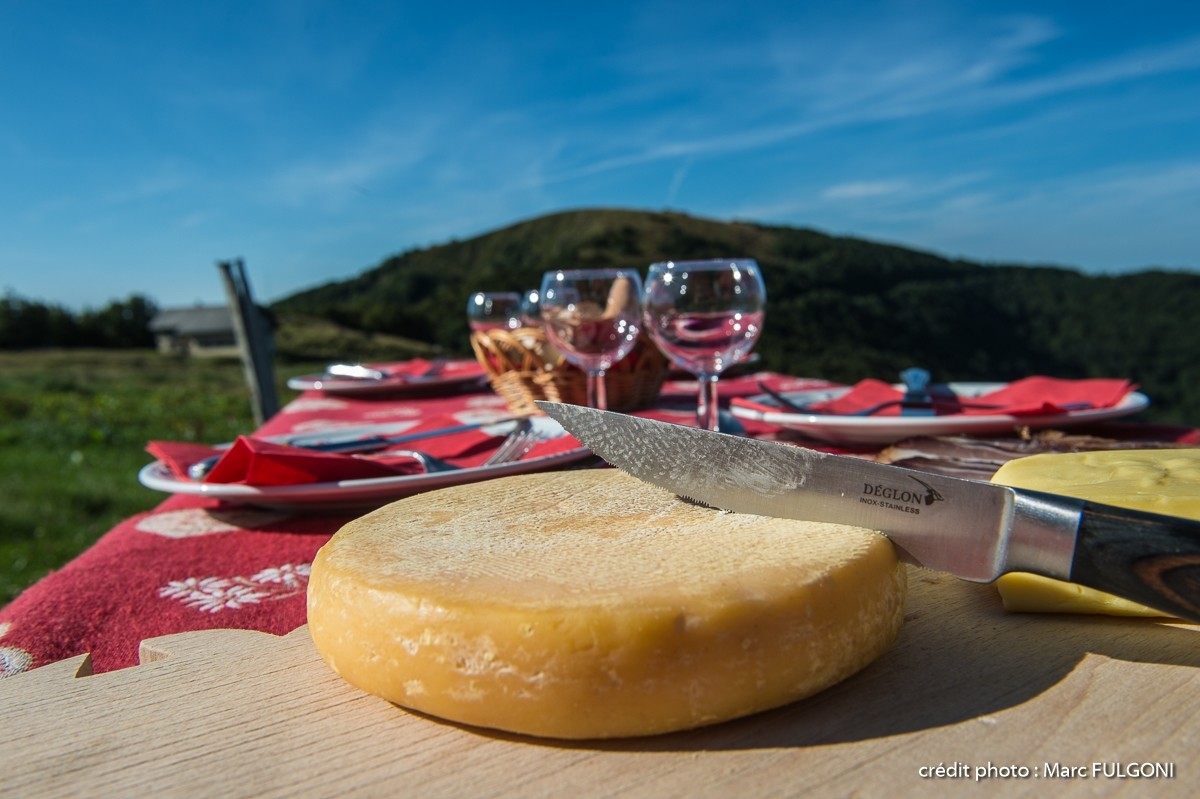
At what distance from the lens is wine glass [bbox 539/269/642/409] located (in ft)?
5.32

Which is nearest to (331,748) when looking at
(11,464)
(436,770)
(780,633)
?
(436,770)

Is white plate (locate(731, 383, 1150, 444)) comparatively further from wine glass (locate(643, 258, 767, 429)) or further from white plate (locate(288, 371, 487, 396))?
white plate (locate(288, 371, 487, 396))

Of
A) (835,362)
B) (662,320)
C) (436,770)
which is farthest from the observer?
(835,362)

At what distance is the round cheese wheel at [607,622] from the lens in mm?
575

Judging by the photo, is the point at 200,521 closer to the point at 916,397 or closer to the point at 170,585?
the point at 170,585

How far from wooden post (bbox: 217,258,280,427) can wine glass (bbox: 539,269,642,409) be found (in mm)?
4137

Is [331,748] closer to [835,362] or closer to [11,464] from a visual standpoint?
[835,362]

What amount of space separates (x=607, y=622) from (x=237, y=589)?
594 mm

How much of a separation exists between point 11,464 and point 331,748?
9.09 m

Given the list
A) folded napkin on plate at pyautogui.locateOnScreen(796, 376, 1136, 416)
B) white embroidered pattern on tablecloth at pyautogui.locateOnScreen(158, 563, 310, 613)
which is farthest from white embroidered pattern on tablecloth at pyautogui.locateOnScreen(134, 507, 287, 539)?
folded napkin on plate at pyautogui.locateOnScreen(796, 376, 1136, 416)

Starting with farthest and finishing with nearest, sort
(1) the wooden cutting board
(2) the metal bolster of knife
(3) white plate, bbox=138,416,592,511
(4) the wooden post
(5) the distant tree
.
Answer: (5) the distant tree
(4) the wooden post
(3) white plate, bbox=138,416,592,511
(2) the metal bolster of knife
(1) the wooden cutting board

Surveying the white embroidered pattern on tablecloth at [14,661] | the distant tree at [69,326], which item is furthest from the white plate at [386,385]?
the distant tree at [69,326]

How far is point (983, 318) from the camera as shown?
25312 millimetres

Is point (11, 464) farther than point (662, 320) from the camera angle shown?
Yes
